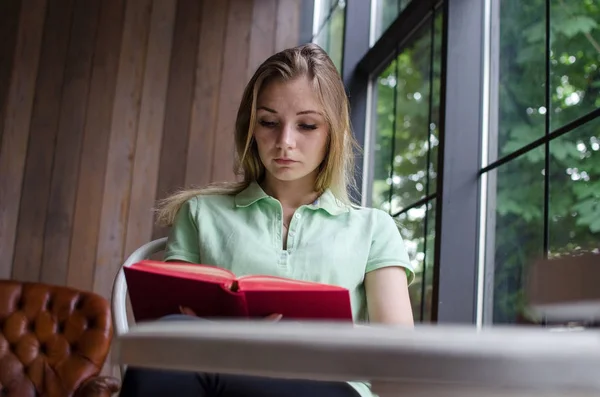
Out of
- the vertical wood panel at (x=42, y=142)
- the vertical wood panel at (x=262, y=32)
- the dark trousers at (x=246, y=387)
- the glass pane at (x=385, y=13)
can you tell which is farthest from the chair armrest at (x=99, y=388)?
the vertical wood panel at (x=262, y=32)

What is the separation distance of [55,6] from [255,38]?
106 cm

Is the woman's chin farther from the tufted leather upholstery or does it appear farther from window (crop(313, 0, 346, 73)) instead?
window (crop(313, 0, 346, 73))

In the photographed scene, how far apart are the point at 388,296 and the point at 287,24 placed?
308 centimetres

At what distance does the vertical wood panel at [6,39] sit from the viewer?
3.75 m

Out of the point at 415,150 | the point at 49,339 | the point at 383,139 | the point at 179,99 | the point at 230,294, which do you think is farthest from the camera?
the point at 179,99

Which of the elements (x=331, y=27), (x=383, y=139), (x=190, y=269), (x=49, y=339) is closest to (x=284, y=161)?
(x=190, y=269)

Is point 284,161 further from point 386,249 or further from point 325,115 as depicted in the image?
point 386,249

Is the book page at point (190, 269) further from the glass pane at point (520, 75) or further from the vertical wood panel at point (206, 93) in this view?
the vertical wood panel at point (206, 93)

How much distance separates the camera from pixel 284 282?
31.4 inches

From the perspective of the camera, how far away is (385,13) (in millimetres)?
3146

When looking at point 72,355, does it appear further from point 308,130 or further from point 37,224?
point 308,130

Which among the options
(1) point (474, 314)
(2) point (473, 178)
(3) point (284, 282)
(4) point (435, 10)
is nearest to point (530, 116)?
(2) point (473, 178)

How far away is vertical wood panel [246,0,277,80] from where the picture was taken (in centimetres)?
407

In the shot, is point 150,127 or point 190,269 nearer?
point 190,269
